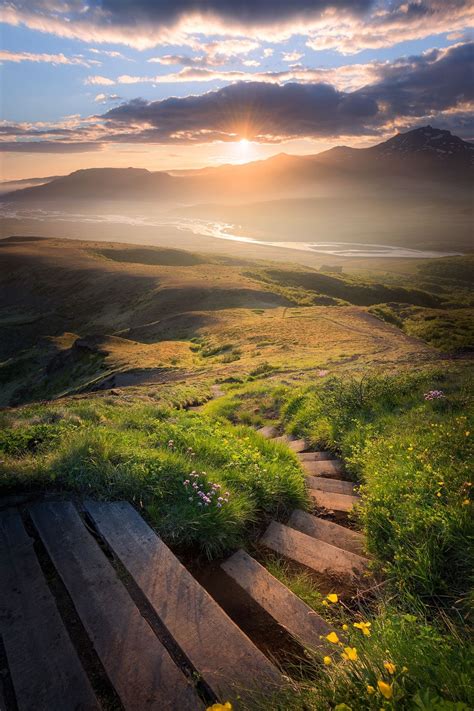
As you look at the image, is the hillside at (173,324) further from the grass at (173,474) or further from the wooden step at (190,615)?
the wooden step at (190,615)

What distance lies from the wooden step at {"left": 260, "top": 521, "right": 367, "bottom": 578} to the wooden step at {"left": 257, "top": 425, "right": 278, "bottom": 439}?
181 inches

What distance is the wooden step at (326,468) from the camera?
21.7ft

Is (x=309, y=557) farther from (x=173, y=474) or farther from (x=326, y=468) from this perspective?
(x=326, y=468)

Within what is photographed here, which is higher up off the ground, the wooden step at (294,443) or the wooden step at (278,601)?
the wooden step at (278,601)

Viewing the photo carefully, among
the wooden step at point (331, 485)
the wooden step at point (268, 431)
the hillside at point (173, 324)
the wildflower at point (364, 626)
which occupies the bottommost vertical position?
the hillside at point (173, 324)

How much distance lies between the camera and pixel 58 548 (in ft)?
11.9

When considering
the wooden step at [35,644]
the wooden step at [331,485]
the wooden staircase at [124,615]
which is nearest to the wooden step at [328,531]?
the wooden staircase at [124,615]

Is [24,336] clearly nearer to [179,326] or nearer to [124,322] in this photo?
[124,322]

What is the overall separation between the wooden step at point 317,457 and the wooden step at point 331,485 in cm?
87

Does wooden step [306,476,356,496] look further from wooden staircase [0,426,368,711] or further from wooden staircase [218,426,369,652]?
wooden staircase [0,426,368,711]

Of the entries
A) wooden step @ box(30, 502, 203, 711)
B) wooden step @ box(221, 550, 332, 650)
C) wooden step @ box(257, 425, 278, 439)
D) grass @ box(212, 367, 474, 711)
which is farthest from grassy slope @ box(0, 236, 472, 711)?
wooden step @ box(30, 502, 203, 711)

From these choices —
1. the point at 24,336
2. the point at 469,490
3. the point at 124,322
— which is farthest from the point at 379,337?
the point at 24,336

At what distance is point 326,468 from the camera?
6793 mm

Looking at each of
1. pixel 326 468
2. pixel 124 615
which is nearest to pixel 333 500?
pixel 326 468
